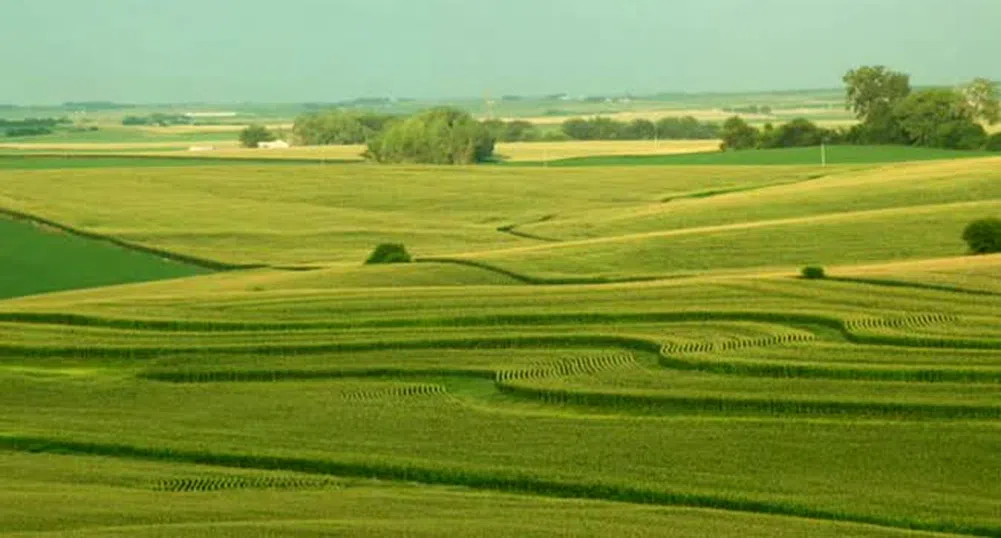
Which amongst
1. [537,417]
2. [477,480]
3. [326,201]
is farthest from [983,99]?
[477,480]

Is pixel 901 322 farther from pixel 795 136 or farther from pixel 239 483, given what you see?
pixel 795 136

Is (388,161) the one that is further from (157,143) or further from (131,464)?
(131,464)

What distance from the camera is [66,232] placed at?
3287 inches

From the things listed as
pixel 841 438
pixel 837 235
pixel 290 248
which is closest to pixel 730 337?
pixel 841 438

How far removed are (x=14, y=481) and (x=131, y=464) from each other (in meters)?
2.57

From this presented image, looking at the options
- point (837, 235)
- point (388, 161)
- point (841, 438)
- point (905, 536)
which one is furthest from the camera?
point (388, 161)

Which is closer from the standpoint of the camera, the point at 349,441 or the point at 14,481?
the point at 14,481

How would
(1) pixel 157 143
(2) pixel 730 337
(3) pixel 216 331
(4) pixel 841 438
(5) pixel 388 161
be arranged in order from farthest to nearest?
(1) pixel 157 143, (5) pixel 388 161, (3) pixel 216 331, (2) pixel 730 337, (4) pixel 841 438

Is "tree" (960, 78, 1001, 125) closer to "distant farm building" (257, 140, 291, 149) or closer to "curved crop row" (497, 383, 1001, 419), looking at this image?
"distant farm building" (257, 140, 291, 149)

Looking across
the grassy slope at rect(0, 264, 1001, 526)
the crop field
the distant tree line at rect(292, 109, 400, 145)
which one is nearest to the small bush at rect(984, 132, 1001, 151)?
the crop field

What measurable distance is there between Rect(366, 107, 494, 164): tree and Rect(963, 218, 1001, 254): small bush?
79.0 m

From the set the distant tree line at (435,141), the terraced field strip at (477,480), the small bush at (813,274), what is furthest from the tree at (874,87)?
the terraced field strip at (477,480)

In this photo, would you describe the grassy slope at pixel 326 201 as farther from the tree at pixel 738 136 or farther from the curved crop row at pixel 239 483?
the curved crop row at pixel 239 483

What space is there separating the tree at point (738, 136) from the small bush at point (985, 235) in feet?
266
